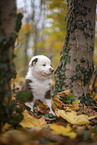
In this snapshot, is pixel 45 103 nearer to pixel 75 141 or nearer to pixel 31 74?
pixel 31 74

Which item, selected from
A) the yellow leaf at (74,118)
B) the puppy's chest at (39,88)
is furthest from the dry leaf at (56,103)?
the yellow leaf at (74,118)

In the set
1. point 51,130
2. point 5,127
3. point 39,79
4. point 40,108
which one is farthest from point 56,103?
point 5,127

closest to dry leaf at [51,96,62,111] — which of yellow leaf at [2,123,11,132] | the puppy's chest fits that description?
the puppy's chest

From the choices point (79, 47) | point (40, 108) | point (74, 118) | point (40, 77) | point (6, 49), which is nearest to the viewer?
point (6, 49)

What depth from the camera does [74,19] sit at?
106 inches

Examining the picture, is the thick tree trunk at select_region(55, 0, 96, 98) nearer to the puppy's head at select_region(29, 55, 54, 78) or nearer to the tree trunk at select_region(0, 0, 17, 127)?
the puppy's head at select_region(29, 55, 54, 78)

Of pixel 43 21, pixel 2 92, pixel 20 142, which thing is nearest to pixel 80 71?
pixel 2 92

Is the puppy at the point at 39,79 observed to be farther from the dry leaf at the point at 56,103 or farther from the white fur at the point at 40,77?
the dry leaf at the point at 56,103

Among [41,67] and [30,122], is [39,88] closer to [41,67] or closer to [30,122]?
[41,67]

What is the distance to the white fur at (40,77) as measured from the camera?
233 cm

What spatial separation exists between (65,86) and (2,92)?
5.65ft

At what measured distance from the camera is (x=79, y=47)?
272cm

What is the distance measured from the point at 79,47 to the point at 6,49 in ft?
6.00

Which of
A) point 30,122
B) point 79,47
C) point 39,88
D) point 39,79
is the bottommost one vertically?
point 30,122
